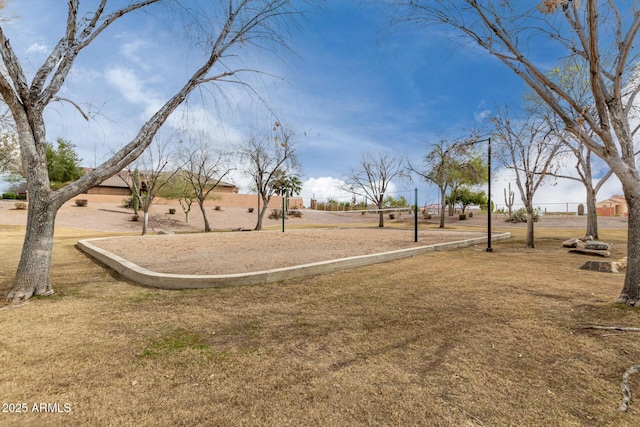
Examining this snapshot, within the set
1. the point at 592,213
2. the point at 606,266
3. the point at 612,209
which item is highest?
the point at 612,209

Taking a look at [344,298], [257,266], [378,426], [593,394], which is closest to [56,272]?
[257,266]

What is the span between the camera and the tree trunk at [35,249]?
4.34 m

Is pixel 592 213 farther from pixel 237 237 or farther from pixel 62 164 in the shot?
pixel 62 164

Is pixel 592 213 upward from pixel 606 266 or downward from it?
upward

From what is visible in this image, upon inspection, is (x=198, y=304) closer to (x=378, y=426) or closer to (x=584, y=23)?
(x=378, y=426)

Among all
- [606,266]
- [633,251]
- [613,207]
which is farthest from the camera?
[613,207]

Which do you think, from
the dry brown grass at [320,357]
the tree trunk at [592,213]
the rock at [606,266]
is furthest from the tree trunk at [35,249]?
the tree trunk at [592,213]

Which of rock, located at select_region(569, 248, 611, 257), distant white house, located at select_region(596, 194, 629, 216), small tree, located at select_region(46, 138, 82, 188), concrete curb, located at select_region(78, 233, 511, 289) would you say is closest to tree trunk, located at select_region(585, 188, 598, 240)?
rock, located at select_region(569, 248, 611, 257)

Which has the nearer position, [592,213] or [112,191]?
[592,213]

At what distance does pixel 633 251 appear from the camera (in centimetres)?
396

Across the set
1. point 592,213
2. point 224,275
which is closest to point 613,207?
point 592,213

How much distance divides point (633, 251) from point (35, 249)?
337 inches

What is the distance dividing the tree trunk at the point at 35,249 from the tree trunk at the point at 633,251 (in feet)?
27.3

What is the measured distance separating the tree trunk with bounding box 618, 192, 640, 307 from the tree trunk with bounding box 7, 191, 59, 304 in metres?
8.33
